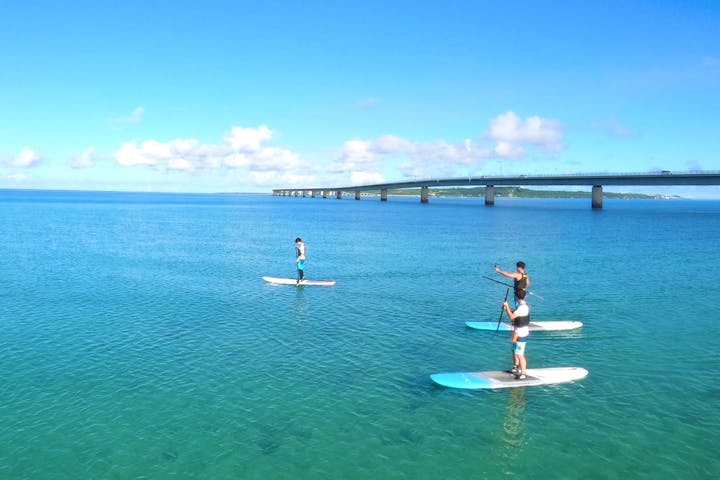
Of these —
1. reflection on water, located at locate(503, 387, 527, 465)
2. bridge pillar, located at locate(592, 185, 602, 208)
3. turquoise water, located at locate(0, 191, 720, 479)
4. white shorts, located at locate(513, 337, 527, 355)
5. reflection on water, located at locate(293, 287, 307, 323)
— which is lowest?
reflection on water, located at locate(503, 387, 527, 465)

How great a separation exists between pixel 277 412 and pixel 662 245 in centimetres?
7275

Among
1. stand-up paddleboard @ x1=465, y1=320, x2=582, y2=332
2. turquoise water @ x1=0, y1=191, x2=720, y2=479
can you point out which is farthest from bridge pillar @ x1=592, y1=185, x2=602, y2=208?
stand-up paddleboard @ x1=465, y1=320, x2=582, y2=332

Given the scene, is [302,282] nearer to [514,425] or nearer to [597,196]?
[514,425]

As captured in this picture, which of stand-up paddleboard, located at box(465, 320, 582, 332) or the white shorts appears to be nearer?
the white shorts

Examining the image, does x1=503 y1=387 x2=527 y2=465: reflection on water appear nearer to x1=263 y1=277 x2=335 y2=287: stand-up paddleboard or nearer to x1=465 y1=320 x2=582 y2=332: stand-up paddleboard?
x1=465 y1=320 x2=582 y2=332: stand-up paddleboard

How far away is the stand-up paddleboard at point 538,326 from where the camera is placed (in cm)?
2661

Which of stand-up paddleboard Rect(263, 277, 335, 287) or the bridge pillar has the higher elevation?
the bridge pillar

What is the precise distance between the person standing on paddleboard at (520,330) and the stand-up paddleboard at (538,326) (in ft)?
22.8

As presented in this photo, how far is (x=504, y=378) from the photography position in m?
19.1

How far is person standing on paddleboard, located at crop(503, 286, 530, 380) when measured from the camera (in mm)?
18422

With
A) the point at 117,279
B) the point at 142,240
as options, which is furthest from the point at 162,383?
the point at 142,240

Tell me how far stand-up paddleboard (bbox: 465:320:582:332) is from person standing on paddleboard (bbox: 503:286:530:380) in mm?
6942

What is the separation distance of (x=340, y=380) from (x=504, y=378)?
650 cm

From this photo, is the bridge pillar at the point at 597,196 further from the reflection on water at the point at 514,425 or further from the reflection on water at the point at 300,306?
the reflection on water at the point at 514,425
